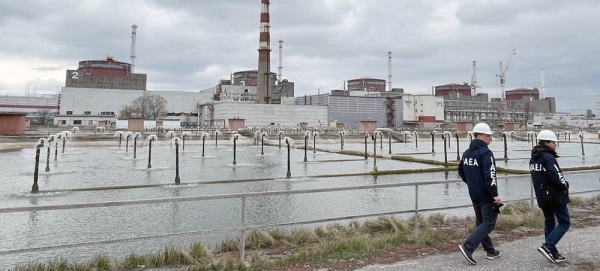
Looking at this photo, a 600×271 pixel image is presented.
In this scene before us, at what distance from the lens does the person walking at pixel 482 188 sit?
5590 mm

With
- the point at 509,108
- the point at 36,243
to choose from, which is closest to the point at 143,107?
the point at 36,243

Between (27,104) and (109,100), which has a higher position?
(27,104)

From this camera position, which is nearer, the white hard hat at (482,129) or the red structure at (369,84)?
the white hard hat at (482,129)

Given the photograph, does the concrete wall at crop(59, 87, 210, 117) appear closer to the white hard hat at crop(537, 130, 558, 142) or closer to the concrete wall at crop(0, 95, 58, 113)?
the concrete wall at crop(0, 95, 58, 113)

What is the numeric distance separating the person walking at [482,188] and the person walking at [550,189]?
62 cm

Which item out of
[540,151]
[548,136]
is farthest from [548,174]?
[548,136]

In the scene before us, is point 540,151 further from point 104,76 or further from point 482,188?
point 104,76

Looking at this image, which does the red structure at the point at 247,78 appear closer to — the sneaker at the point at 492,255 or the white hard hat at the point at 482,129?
the white hard hat at the point at 482,129

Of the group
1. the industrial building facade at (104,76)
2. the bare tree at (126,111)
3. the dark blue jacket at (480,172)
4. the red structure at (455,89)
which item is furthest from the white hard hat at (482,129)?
the red structure at (455,89)

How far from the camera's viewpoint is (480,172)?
5.73m

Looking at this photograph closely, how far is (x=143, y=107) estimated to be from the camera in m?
111

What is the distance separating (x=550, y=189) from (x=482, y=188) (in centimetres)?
92

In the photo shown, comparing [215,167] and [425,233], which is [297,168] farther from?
[425,233]

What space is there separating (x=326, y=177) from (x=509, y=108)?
6913 inches
